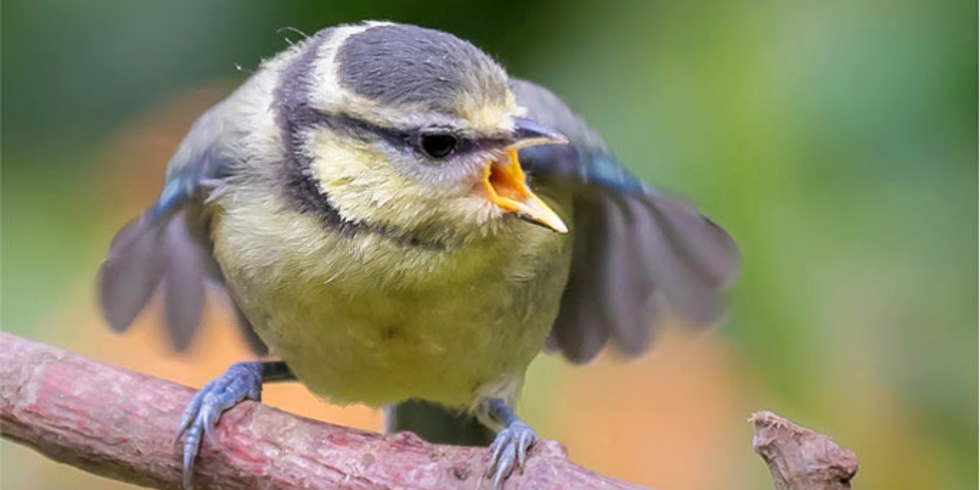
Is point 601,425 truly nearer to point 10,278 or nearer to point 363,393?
point 363,393

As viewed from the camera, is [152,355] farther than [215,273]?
Yes

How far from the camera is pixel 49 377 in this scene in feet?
5.87

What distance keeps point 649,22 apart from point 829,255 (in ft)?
1.82

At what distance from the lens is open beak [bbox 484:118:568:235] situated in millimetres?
1635

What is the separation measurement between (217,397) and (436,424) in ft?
2.15

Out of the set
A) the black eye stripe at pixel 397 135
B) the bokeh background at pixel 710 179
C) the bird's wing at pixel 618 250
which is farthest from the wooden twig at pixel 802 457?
the bokeh background at pixel 710 179

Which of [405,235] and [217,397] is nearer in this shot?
[405,235]

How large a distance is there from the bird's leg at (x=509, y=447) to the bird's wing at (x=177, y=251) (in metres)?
0.53

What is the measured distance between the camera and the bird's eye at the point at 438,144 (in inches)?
65.1

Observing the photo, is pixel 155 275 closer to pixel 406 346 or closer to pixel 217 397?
pixel 217 397

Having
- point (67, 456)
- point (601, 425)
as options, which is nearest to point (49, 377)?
point (67, 456)

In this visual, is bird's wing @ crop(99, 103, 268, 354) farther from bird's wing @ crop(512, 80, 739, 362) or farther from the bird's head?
bird's wing @ crop(512, 80, 739, 362)

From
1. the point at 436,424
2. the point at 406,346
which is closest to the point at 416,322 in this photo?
the point at 406,346

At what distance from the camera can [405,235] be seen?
1.70 m
